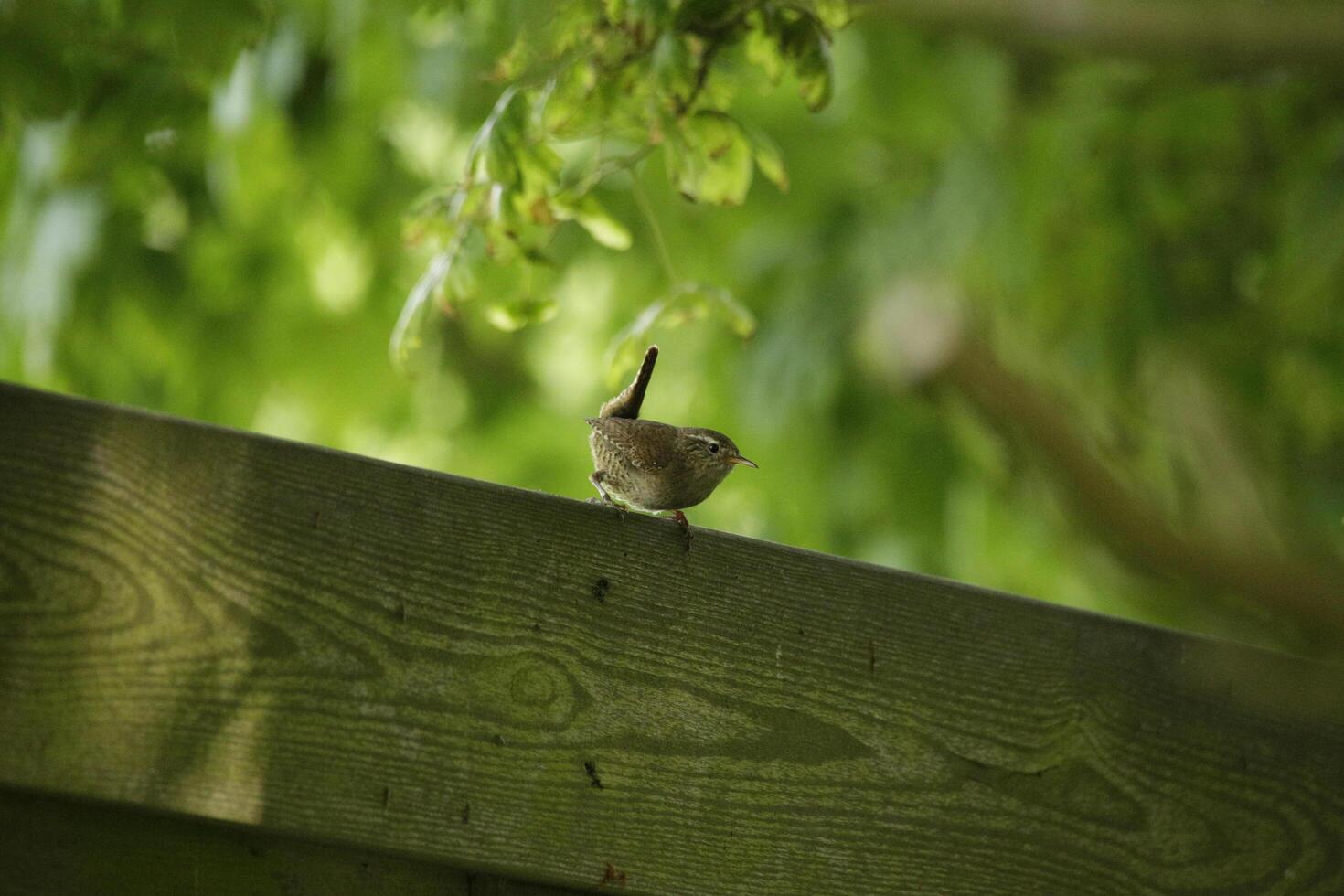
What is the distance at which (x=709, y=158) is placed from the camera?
71.9 inches

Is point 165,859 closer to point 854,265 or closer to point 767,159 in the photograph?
point 767,159

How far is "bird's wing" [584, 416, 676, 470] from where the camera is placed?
7.21 feet

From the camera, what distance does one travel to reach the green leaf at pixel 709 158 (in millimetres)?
1819

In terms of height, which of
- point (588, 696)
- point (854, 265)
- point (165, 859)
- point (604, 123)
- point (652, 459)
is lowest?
point (165, 859)

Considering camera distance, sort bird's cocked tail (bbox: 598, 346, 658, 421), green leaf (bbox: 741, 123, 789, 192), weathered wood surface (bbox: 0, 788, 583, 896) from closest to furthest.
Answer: weathered wood surface (bbox: 0, 788, 583, 896) < green leaf (bbox: 741, 123, 789, 192) < bird's cocked tail (bbox: 598, 346, 658, 421)

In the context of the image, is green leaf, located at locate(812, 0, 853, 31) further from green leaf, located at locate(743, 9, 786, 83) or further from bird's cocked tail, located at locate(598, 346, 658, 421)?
bird's cocked tail, located at locate(598, 346, 658, 421)

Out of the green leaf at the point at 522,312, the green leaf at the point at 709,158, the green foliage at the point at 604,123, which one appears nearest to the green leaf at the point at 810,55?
the green foliage at the point at 604,123

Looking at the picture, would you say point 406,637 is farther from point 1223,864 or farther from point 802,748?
point 1223,864

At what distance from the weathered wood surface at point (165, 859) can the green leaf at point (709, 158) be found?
93 cm

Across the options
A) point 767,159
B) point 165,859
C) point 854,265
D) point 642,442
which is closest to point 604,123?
point 767,159

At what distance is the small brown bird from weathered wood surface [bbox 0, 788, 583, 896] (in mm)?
793

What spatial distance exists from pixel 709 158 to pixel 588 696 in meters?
0.73

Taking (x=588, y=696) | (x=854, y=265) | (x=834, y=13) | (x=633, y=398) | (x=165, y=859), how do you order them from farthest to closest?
(x=854, y=265) → (x=633, y=398) → (x=834, y=13) → (x=588, y=696) → (x=165, y=859)

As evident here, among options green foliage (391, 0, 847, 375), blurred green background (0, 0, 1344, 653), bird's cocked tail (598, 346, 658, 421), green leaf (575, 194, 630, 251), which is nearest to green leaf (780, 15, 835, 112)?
green foliage (391, 0, 847, 375)
